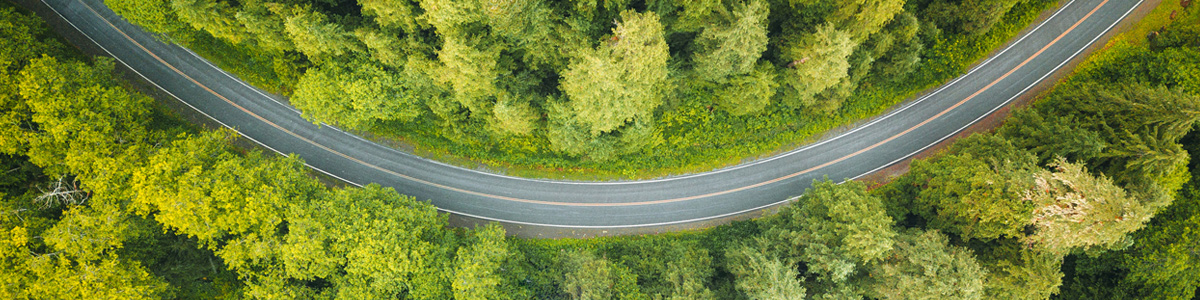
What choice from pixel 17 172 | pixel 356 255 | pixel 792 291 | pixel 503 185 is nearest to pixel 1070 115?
pixel 792 291

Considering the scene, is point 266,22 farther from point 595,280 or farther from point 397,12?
point 595,280

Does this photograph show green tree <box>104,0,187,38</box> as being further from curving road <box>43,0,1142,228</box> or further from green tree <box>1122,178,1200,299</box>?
green tree <box>1122,178,1200,299</box>

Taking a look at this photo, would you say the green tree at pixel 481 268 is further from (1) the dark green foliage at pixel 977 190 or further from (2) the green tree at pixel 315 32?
(1) the dark green foliage at pixel 977 190

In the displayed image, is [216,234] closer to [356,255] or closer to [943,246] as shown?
[356,255]

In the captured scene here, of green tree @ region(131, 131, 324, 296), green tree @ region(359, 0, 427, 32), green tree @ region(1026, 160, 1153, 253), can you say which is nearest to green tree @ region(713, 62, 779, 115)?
green tree @ region(1026, 160, 1153, 253)

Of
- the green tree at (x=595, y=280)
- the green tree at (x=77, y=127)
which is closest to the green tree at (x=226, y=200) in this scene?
the green tree at (x=77, y=127)

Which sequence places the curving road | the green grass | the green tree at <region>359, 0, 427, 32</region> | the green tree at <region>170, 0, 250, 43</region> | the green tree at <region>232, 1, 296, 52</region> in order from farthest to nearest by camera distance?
1. the curving road
2. the green grass
3. the green tree at <region>170, 0, 250, 43</region>
4. the green tree at <region>232, 1, 296, 52</region>
5. the green tree at <region>359, 0, 427, 32</region>
